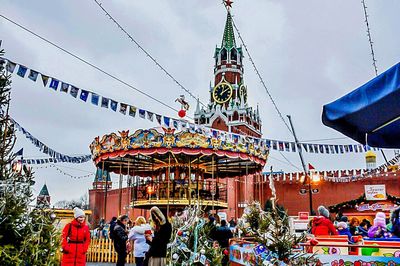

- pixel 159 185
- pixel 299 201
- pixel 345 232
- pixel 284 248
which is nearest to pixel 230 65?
pixel 299 201

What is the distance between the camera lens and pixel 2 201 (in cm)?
420

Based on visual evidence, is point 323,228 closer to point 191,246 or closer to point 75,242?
point 191,246

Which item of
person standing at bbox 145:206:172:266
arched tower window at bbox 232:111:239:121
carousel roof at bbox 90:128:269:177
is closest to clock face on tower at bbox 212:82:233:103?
arched tower window at bbox 232:111:239:121

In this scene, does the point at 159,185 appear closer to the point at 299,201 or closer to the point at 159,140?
the point at 159,140

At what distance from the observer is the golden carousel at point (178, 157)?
1602 centimetres

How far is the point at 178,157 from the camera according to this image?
737 inches

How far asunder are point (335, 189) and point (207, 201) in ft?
81.1

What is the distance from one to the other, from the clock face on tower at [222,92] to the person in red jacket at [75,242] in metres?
51.6

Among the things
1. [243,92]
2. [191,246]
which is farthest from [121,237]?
[243,92]

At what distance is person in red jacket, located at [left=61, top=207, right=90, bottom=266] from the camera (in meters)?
6.47

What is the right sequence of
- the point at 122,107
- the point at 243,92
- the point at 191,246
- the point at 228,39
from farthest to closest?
the point at 243,92
the point at 228,39
the point at 122,107
the point at 191,246

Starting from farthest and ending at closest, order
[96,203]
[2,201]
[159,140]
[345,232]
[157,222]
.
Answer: [96,203], [159,140], [345,232], [157,222], [2,201]

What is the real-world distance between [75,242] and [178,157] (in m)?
12.2

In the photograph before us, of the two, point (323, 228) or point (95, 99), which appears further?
point (95, 99)
